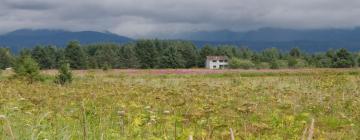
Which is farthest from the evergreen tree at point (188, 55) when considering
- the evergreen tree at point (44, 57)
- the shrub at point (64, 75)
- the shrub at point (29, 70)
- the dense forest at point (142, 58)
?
the shrub at point (64, 75)

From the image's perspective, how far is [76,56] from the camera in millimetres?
88562

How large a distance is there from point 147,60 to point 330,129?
89.8 metres

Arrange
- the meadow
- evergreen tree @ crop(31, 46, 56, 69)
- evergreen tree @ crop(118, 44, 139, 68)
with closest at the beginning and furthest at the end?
the meadow < evergreen tree @ crop(31, 46, 56, 69) < evergreen tree @ crop(118, 44, 139, 68)

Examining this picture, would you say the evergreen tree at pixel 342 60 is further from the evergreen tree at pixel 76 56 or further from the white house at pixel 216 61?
the evergreen tree at pixel 76 56

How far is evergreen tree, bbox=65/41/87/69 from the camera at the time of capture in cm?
8888

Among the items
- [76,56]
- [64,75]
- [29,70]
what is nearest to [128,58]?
[76,56]

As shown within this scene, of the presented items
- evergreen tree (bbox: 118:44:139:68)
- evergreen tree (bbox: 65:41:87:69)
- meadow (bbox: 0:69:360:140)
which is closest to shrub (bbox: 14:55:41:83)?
meadow (bbox: 0:69:360:140)

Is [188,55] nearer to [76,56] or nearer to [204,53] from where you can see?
[204,53]

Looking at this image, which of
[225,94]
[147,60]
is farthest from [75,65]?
[225,94]

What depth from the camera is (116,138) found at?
5.81 meters

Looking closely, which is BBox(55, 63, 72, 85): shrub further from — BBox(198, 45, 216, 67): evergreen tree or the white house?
BBox(198, 45, 216, 67): evergreen tree

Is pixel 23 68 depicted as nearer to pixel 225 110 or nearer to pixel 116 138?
pixel 225 110

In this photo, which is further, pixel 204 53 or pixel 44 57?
pixel 204 53

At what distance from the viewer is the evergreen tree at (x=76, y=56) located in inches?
3499
